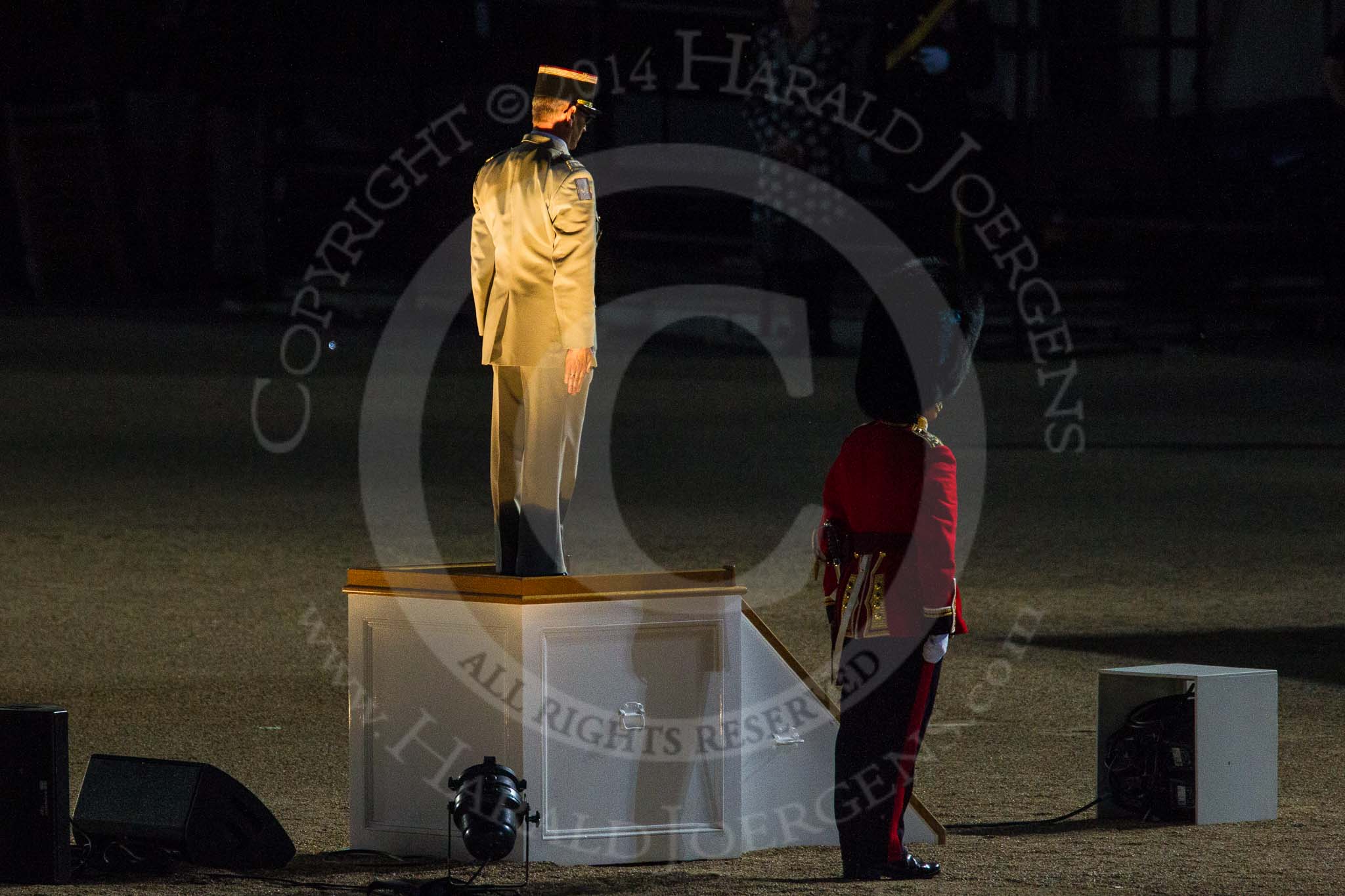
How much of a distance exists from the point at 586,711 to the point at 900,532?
93 cm

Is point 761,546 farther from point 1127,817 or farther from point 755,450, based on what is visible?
point 1127,817

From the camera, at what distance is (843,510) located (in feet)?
18.4

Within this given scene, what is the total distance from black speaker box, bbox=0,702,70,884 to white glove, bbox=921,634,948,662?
213cm

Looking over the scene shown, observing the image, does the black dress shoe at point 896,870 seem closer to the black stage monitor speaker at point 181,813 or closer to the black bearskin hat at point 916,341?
the black bearskin hat at point 916,341

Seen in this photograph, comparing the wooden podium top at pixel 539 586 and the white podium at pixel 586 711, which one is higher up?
the wooden podium top at pixel 539 586

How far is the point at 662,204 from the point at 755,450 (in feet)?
43.0

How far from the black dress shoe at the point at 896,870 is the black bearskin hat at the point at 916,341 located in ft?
3.72

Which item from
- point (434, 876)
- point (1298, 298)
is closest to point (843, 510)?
point (434, 876)

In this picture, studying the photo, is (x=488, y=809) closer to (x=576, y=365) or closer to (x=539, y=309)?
(x=576, y=365)

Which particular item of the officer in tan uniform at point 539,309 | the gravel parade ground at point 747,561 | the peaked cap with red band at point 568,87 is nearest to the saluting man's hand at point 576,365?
the officer in tan uniform at point 539,309

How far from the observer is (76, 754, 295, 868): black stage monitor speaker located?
558cm

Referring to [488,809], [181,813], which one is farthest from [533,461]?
[181,813]

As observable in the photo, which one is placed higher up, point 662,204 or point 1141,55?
point 1141,55

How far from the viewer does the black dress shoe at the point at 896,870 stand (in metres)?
5.64
